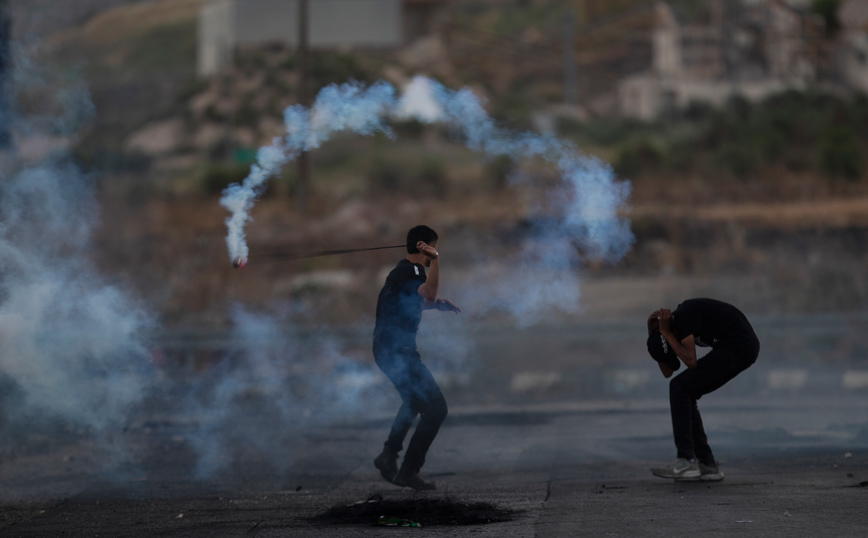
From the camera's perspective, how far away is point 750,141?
33.0 meters

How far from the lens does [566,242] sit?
2469 centimetres

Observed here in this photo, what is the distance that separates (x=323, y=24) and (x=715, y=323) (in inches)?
2091

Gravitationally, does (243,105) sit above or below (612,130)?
above

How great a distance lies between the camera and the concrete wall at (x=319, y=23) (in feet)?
183

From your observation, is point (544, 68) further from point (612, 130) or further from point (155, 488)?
point (155, 488)

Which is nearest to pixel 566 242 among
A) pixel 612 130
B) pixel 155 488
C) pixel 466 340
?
pixel 466 340

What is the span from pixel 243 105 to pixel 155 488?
Answer: 3993 centimetres

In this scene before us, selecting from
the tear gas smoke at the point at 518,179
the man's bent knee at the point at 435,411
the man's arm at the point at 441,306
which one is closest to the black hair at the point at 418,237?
the man's arm at the point at 441,306

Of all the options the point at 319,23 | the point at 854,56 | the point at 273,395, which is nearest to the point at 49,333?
the point at 273,395

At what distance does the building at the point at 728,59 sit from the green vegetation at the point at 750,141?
7451 mm

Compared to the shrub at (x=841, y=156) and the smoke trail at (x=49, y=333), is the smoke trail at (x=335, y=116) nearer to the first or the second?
the smoke trail at (x=49, y=333)

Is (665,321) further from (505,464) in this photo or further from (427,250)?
(505,464)

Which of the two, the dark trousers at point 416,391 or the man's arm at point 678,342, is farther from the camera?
the dark trousers at point 416,391

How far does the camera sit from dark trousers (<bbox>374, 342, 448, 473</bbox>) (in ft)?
23.0
